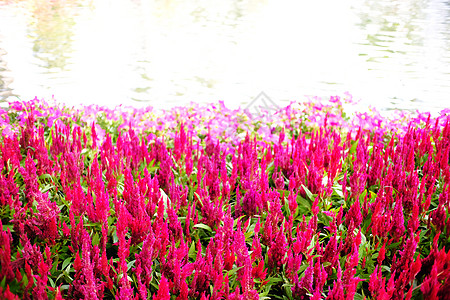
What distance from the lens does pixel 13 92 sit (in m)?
8.30

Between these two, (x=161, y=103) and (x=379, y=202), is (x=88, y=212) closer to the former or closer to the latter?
(x=379, y=202)

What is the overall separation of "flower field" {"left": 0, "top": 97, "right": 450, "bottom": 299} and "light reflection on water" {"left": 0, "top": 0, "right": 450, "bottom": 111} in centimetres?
492

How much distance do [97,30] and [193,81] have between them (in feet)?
21.9

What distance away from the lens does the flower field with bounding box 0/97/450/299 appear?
196 centimetres

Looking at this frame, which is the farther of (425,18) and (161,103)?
(425,18)

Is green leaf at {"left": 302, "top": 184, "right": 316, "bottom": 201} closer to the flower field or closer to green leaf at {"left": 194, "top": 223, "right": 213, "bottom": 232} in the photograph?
the flower field

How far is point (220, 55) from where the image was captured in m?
12.0

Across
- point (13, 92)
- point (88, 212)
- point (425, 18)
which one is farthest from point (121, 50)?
point (425, 18)

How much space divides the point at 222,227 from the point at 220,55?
10.2 m

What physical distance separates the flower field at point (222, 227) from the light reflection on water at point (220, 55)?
492 centimetres

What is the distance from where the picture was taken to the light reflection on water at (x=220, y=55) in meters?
8.80

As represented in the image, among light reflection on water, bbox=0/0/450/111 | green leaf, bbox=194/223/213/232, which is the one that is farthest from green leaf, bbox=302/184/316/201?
light reflection on water, bbox=0/0/450/111

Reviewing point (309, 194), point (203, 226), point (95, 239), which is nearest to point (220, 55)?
point (309, 194)

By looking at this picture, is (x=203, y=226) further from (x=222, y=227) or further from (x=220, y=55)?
(x=220, y=55)
